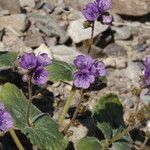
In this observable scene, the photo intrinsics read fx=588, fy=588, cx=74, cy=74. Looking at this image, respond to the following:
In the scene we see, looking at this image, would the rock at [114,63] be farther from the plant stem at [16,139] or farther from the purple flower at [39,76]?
the purple flower at [39,76]

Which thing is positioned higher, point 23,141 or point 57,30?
point 57,30

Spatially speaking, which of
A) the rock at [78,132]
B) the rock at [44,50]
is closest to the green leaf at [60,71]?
the rock at [78,132]

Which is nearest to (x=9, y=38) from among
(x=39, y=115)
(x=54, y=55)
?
(x=54, y=55)

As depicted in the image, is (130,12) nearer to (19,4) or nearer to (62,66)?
(19,4)

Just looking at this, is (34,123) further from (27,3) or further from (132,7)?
(132,7)

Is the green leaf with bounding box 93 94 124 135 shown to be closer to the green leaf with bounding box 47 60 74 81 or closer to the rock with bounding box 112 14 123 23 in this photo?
the green leaf with bounding box 47 60 74 81

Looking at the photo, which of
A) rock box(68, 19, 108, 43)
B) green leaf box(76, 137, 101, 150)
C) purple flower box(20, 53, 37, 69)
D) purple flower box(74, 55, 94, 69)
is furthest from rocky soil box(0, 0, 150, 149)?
purple flower box(20, 53, 37, 69)

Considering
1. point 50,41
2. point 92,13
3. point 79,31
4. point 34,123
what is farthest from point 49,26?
point 34,123
